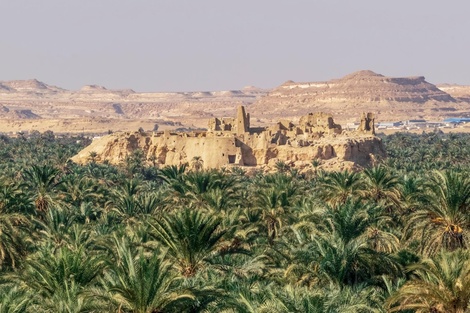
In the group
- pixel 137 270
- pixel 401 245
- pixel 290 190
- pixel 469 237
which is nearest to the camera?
pixel 137 270

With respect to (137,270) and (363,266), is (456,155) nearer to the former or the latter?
(363,266)

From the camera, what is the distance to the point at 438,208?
1196 inches

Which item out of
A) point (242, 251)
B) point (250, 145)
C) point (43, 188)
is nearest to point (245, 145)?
point (250, 145)

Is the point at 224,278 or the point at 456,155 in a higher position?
the point at 224,278

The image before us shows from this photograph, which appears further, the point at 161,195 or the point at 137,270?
the point at 161,195

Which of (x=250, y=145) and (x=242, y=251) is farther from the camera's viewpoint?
(x=250, y=145)

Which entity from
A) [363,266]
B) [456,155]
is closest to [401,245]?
[363,266]

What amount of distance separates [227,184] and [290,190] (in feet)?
11.7

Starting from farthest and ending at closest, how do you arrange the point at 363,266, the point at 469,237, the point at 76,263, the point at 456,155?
the point at 456,155 → the point at 469,237 → the point at 363,266 → the point at 76,263

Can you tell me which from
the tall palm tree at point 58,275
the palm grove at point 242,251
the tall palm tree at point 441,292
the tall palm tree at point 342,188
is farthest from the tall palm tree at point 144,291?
the tall palm tree at point 342,188

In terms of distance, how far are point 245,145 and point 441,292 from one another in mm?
74463

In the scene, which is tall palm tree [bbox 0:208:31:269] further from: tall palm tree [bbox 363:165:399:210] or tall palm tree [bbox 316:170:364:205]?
tall palm tree [bbox 363:165:399:210]

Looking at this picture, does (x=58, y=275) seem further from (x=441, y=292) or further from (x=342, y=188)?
(x=342, y=188)

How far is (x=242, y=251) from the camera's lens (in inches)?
1145
